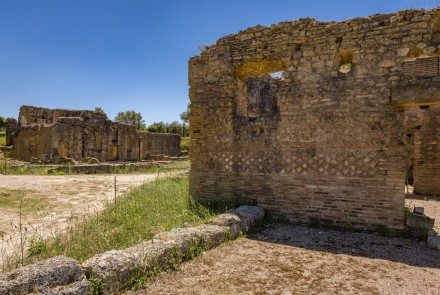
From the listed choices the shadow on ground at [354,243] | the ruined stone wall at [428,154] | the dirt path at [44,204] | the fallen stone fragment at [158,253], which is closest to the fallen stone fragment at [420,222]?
the shadow on ground at [354,243]

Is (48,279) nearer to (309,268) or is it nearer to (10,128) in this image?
(309,268)

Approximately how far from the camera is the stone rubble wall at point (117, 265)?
280 cm

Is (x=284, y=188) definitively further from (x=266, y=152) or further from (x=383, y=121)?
(x=383, y=121)

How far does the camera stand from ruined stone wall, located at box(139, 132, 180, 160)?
109ft

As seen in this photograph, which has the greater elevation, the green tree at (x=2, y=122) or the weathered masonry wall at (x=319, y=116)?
the green tree at (x=2, y=122)

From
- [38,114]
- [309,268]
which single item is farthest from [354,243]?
[38,114]

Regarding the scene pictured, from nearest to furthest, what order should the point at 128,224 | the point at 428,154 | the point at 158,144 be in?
the point at 128,224 → the point at 428,154 → the point at 158,144

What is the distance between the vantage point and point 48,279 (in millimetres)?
2881

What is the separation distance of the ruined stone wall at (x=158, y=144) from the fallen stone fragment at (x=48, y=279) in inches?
1140

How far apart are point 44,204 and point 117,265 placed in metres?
5.79

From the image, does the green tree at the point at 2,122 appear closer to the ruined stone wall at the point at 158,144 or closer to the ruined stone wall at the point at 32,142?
the ruined stone wall at the point at 32,142

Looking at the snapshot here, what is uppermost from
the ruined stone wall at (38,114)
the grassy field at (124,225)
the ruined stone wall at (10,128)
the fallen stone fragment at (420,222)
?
the ruined stone wall at (38,114)

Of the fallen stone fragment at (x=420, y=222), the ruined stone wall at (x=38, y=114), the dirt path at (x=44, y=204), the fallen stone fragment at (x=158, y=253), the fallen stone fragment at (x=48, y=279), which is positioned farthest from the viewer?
the ruined stone wall at (x=38, y=114)

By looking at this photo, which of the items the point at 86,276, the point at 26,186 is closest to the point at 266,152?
the point at 86,276
